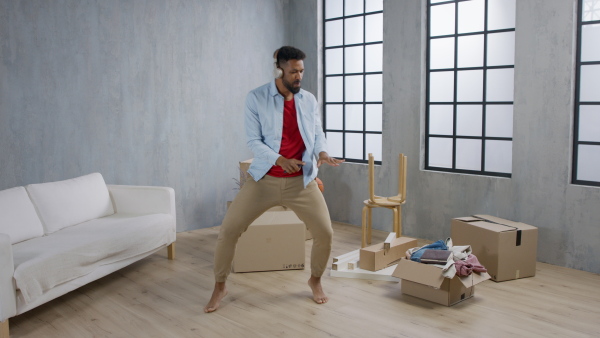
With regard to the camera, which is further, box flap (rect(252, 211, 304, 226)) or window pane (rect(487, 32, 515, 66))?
window pane (rect(487, 32, 515, 66))

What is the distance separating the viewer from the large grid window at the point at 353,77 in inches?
230

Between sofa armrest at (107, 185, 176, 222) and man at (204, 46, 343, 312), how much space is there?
1.30m

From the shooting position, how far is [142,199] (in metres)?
4.73

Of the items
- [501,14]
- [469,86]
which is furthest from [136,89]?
[501,14]

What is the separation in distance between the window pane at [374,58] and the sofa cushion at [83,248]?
8.37 ft

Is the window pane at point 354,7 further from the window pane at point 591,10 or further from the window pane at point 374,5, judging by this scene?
the window pane at point 591,10

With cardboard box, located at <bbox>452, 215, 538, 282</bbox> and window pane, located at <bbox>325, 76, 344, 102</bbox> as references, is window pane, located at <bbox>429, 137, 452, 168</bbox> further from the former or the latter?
window pane, located at <bbox>325, 76, 344, 102</bbox>

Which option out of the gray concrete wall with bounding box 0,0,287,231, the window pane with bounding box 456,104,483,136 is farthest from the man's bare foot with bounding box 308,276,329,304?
the gray concrete wall with bounding box 0,0,287,231

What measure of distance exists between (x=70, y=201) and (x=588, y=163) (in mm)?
3898

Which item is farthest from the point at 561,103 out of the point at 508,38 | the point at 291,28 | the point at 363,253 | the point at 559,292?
the point at 291,28

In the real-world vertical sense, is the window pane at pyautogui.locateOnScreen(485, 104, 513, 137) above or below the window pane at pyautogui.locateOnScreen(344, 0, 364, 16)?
below

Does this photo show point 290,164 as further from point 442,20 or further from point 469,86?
point 442,20

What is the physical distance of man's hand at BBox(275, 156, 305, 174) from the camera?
326cm

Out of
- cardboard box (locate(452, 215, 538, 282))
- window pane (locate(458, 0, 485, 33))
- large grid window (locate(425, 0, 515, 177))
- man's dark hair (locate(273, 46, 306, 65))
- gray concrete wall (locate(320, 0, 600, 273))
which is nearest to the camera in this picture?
man's dark hair (locate(273, 46, 306, 65))
